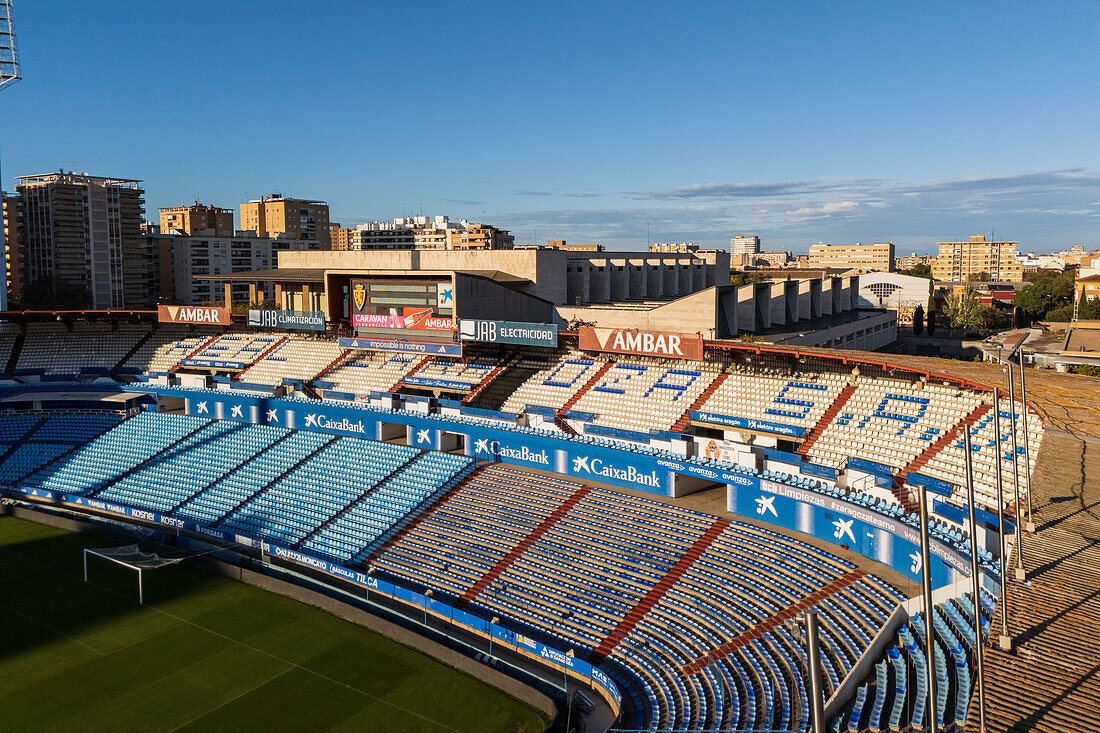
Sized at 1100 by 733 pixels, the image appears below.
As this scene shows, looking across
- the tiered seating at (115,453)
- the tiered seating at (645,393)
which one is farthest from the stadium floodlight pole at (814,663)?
the tiered seating at (115,453)

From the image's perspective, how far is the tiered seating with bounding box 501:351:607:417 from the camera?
39812 mm

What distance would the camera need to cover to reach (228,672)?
25.0m

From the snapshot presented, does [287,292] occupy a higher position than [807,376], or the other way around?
[287,292]

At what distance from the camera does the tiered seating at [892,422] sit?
28656 millimetres

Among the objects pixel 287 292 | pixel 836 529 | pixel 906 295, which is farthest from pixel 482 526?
pixel 906 295

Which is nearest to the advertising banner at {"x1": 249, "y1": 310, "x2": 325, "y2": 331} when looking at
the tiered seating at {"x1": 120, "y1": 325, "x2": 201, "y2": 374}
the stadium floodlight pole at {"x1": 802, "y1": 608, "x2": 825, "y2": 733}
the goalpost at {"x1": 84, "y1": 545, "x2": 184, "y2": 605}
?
the tiered seating at {"x1": 120, "y1": 325, "x2": 201, "y2": 374}

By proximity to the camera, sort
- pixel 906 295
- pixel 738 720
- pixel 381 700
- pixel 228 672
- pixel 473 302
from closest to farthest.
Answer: pixel 738 720, pixel 381 700, pixel 228 672, pixel 473 302, pixel 906 295

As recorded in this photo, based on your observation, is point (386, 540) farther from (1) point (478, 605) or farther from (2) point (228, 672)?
(2) point (228, 672)

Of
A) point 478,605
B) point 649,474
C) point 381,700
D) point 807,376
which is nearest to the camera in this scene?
point 381,700

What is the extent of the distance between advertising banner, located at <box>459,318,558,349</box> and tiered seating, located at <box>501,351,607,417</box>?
1.44 metres

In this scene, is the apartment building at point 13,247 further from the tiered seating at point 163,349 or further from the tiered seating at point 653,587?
the tiered seating at point 653,587

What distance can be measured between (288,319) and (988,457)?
130 feet

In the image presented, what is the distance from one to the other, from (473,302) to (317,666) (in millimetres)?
23814

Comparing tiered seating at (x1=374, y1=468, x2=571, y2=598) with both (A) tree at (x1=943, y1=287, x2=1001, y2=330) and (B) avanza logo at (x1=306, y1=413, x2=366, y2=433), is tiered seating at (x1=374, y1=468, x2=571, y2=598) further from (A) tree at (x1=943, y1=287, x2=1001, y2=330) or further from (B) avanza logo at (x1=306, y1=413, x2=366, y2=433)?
(A) tree at (x1=943, y1=287, x2=1001, y2=330)
